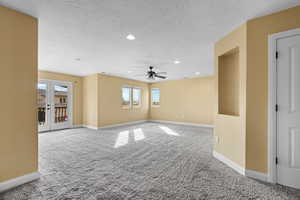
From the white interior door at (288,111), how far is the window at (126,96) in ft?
21.0

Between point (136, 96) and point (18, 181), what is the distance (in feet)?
21.7

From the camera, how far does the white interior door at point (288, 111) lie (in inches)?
76.0

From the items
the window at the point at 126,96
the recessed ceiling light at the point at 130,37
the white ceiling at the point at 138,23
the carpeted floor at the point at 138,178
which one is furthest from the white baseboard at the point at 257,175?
the window at the point at 126,96

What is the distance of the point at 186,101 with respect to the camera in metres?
7.50

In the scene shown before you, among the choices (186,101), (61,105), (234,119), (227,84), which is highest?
(227,84)

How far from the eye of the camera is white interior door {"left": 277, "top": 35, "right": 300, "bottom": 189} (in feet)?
6.33

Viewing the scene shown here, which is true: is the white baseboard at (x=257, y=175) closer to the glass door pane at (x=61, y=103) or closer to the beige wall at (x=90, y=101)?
the beige wall at (x=90, y=101)

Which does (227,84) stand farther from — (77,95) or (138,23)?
(77,95)

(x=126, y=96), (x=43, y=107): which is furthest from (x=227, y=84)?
(x=43, y=107)

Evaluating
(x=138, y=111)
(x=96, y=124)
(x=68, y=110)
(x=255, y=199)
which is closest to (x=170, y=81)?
(x=138, y=111)

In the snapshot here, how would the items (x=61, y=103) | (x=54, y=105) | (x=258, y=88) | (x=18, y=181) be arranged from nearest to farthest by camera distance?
(x=18, y=181)
(x=258, y=88)
(x=54, y=105)
(x=61, y=103)

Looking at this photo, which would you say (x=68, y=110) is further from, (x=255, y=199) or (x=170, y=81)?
(x=255, y=199)

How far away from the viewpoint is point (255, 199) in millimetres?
1719

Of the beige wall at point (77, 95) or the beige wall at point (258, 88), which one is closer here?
the beige wall at point (258, 88)
